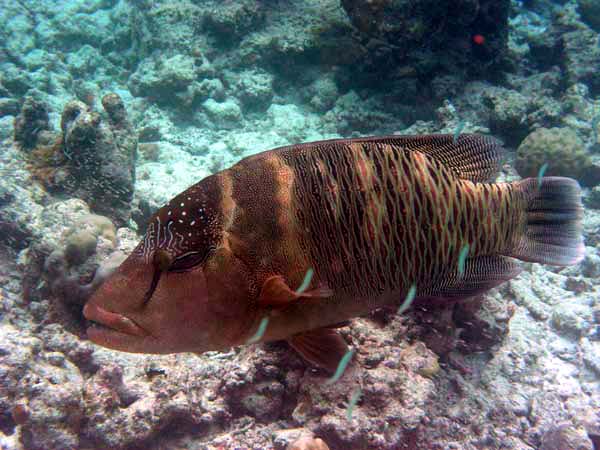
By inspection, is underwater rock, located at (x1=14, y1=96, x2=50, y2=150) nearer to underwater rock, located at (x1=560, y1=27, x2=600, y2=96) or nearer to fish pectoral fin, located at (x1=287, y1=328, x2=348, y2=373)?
fish pectoral fin, located at (x1=287, y1=328, x2=348, y2=373)

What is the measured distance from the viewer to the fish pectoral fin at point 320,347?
2264 mm

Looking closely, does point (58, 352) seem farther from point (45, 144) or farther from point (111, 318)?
point (45, 144)

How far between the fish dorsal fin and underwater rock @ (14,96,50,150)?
823cm

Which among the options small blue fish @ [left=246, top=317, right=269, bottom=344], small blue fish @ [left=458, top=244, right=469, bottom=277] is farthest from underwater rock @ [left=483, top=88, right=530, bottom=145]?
small blue fish @ [left=246, top=317, right=269, bottom=344]

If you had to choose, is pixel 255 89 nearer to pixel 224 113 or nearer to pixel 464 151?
pixel 224 113

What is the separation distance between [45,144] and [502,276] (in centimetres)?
857

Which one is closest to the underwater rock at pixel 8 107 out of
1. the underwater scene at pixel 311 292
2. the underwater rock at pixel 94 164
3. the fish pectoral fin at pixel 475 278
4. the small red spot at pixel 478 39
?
the underwater scene at pixel 311 292

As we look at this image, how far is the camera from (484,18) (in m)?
9.95

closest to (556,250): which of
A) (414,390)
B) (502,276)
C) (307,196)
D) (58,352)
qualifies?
(502,276)

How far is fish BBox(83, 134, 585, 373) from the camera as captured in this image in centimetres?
179

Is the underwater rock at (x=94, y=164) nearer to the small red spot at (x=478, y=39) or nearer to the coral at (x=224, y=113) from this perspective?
the coral at (x=224, y=113)

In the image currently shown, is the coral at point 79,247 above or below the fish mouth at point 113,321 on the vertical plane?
below

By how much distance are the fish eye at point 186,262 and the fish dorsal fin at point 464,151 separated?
145cm

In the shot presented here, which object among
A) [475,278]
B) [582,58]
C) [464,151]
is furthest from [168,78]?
[582,58]
